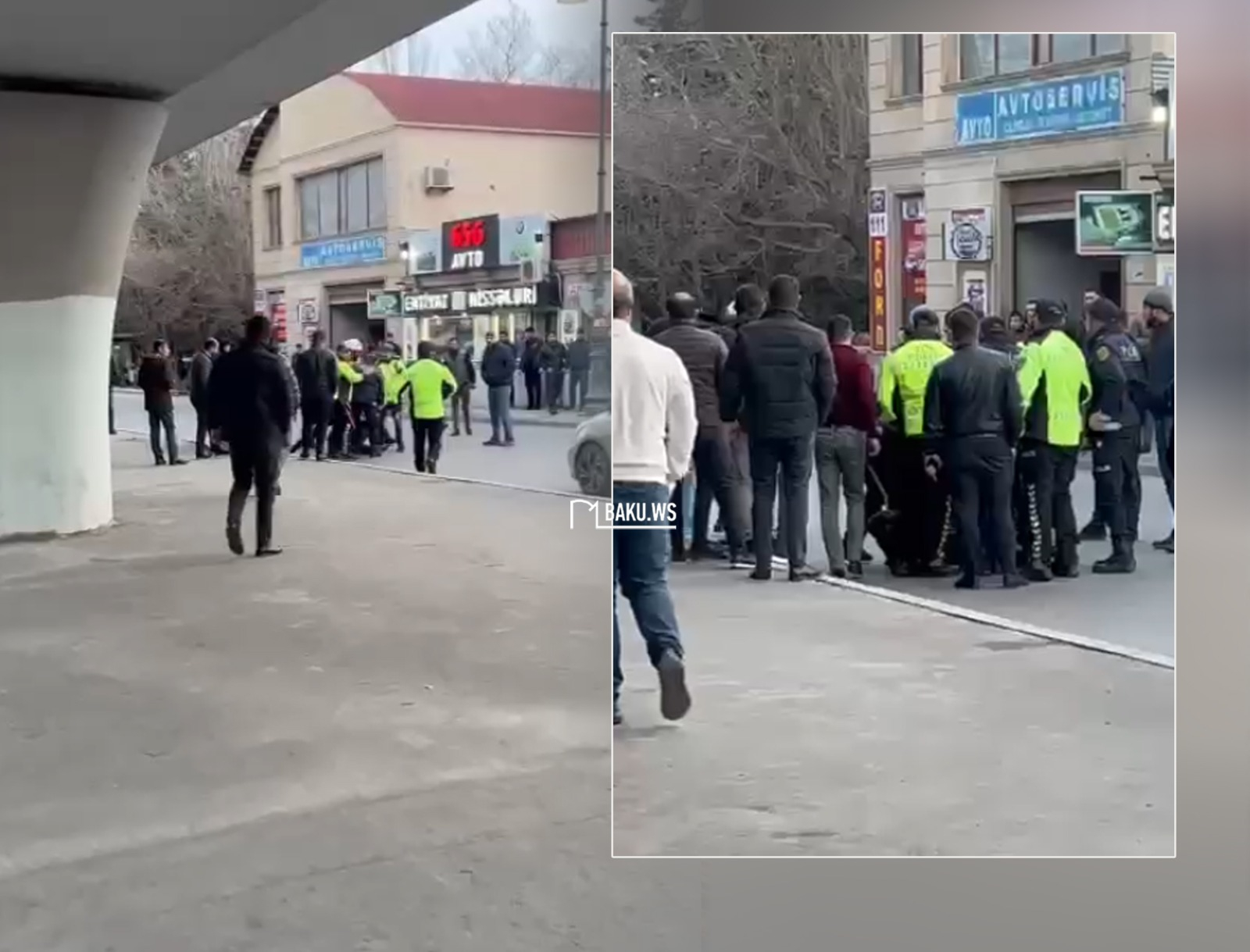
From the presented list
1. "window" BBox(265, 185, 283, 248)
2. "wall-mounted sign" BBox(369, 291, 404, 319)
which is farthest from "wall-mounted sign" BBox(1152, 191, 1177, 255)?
"window" BBox(265, 185, 283, 248)

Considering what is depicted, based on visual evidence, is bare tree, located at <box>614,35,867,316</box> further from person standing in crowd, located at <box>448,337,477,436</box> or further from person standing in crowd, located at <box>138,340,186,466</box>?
person standing in crowd, located at <box>138,340,186,466</box>

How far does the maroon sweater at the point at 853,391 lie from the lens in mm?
3967

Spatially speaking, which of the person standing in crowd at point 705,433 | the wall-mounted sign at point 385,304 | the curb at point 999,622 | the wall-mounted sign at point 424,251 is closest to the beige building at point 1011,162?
the person standing in crowd at point 705,433

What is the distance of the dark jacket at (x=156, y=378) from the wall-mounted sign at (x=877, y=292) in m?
7.45

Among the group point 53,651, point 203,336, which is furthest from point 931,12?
point 203,336

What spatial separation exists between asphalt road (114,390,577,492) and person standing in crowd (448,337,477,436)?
0.09 metres

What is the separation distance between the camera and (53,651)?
24.2 ft

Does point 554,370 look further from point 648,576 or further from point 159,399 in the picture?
point 159,399

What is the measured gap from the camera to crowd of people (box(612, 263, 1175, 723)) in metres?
3.91

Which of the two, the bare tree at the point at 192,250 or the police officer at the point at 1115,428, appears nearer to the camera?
the police officer at the point at 1115,428

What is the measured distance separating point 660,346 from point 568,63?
1.15 meters

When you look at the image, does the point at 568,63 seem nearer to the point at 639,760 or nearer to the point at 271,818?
the point at 639,760

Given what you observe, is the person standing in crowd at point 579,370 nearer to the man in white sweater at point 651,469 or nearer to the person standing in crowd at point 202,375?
the man in white sweater at point 651,469

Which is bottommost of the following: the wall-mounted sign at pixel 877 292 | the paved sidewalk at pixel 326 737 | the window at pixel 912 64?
the paved sidewalk at pixel 326 737
